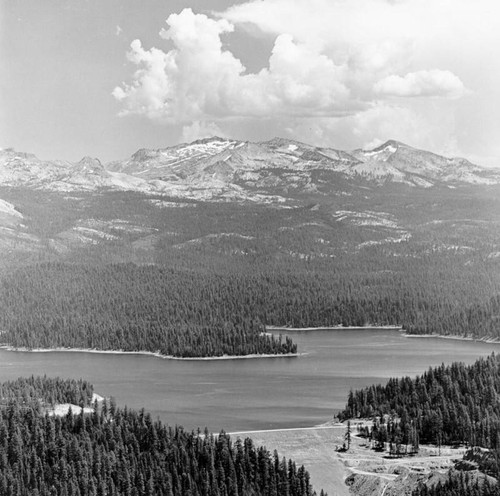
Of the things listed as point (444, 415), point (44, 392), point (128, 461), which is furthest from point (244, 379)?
point (128, 461)

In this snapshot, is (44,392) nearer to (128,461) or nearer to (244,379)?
(128,461)

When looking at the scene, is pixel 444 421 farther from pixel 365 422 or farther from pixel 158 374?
pixel 158 374

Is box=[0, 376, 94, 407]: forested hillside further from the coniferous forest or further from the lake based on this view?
the coniferous forest

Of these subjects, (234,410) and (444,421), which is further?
(234,410)

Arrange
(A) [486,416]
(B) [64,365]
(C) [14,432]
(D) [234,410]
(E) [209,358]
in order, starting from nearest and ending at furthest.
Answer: (C) [14,432] → (A) [486,416] → (D) [234,410] → (B) [64,365] → (E) [209,358]

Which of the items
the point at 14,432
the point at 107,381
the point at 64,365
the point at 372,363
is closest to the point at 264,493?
the point at 14,432

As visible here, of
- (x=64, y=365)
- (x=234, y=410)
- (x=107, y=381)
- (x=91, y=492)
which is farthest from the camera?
(x=64, y=365)
